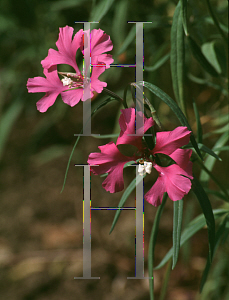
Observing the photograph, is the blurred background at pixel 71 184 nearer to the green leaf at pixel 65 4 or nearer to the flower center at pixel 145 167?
the green leaf at pixel 65 4

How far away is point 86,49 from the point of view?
569 mm

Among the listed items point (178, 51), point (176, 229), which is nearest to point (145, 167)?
point (176, 229)

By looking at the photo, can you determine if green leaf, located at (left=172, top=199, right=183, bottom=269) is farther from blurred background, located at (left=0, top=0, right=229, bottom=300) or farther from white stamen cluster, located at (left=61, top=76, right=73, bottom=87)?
blurred background, located at (left=0, top=0, right=229, bottom=300)

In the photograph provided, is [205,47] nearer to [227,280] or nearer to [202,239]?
[227,280]

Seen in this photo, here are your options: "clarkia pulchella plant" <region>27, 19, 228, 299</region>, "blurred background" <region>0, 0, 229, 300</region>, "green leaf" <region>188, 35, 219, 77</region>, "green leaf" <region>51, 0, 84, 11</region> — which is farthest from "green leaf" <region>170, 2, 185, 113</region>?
"green leaf" <region>51, 0, 84, 11</region>

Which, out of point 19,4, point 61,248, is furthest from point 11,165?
point 19,4

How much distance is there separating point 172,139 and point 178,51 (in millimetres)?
311

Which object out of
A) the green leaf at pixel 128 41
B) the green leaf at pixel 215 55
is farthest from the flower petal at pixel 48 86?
the green leaf at pixel 215 55

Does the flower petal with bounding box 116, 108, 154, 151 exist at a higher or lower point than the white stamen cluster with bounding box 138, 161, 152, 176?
higher

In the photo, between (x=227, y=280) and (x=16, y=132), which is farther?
(x=16, y=132)

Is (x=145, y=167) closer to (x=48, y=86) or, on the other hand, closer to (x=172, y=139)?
(x=172, y=139)

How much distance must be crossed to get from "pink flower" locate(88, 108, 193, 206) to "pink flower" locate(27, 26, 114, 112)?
86 millimetres

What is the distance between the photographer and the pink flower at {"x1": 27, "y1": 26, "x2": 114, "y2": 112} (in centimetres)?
55

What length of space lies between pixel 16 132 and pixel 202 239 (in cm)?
127
